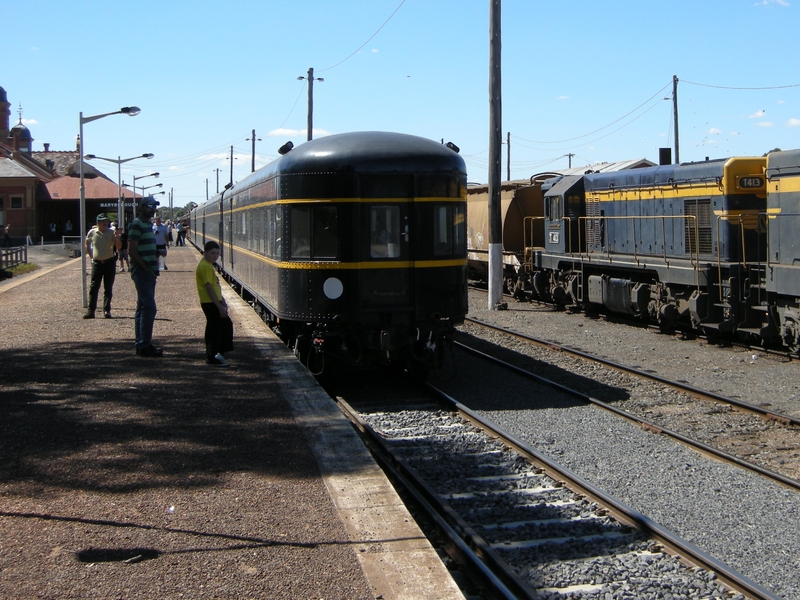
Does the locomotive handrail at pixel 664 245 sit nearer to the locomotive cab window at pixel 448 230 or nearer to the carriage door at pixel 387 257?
the locomotive cab window at pixel 448 230

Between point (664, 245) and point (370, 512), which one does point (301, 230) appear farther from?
point (664, 245)

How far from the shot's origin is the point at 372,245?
10242mm

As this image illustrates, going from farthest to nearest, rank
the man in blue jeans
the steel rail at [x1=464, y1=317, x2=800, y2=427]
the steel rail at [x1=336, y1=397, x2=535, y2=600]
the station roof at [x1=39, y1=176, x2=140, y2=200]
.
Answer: the station roof at [x1=39, y1=176, x2=140, y2=200]
the man in blue jeans
the steel rail at [x1=464, y1=317, x2=800, y2=427]
the steel rail at [x1=336, y1=397, x2=535, y2=600]

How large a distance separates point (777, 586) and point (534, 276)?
17164mm

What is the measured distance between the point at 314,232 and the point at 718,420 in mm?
5165

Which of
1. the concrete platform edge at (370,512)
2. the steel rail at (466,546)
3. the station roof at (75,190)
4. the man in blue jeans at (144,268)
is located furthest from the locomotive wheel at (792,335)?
the station roof at (75,190)

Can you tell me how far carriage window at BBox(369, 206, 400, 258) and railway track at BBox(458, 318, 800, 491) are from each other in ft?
9.12

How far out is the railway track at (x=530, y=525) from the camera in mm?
5012

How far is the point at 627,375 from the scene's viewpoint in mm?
11828

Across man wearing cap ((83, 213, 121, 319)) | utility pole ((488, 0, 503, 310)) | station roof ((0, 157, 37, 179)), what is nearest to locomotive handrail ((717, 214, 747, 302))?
utility pole ((488, 0, 503, 310))

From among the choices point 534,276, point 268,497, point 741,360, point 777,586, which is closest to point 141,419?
point 268,497

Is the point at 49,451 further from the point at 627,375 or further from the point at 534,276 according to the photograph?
the point at 534,276

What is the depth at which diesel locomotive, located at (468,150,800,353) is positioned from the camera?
43.7 feet

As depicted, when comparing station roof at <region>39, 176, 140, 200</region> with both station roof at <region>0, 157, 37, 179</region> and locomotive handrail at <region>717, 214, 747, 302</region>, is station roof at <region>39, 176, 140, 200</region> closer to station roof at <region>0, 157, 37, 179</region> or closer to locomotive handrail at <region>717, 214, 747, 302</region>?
station roof at <region>0, 157, 37, 179</region>
